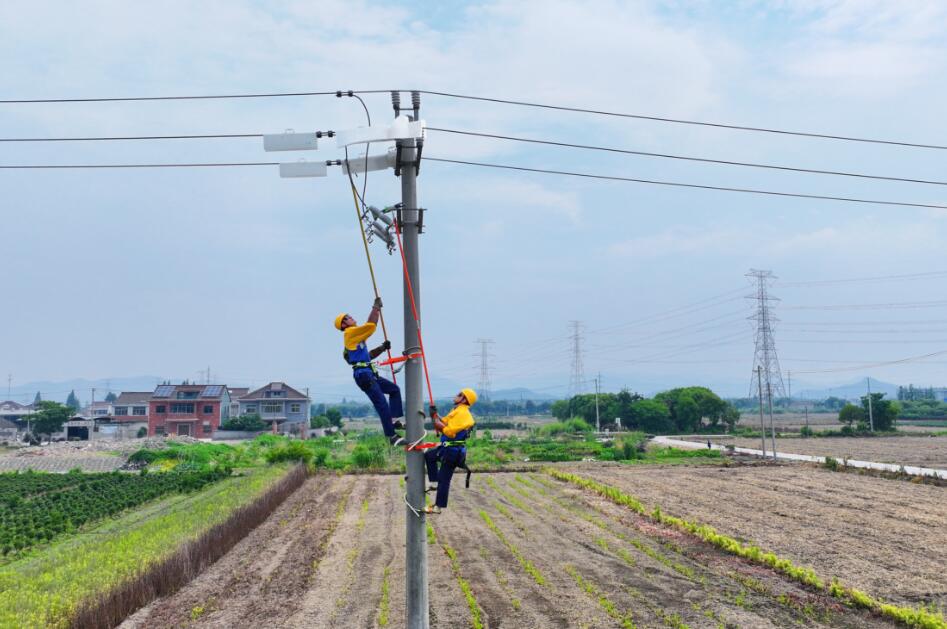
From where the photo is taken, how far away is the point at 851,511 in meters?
22.7

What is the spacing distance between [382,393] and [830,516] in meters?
18.7

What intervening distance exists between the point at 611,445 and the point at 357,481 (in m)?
25.6

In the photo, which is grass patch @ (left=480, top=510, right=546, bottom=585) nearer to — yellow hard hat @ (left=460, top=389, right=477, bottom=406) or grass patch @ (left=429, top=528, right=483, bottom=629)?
grass patch @ (left=429, top=528, right=483, bottom=629)

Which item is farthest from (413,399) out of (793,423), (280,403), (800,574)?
(793,423)

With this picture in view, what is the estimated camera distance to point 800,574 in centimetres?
1463

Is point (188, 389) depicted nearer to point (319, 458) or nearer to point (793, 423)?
point (319, 458)

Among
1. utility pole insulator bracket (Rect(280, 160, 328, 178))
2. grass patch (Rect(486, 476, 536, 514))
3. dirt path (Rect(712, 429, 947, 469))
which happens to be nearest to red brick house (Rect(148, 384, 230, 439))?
dirt path (Rect(712, 429, 947, 469))

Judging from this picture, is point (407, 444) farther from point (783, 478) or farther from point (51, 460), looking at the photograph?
point (51, 460)

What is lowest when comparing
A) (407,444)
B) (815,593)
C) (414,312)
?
(815,593)

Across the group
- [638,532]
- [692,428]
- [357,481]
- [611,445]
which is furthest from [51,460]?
[692,428]

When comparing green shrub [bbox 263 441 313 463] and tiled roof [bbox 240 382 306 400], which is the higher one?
tiled roof [bbox 240 382 306 400]

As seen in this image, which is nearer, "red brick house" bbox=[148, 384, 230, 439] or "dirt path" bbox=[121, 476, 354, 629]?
"dirt path" bbox=[121, 476, 354, 629]

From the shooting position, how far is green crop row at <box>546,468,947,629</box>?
12.0 metres

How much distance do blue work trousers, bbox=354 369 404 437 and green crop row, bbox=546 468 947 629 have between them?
32.4 ft
